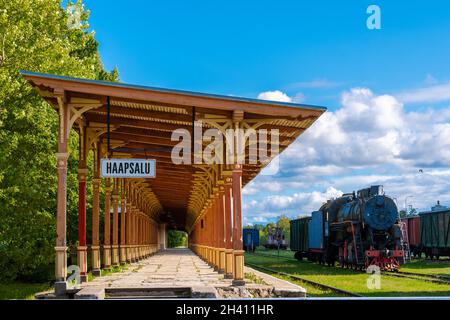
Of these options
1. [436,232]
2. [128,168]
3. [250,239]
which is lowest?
[250,239]

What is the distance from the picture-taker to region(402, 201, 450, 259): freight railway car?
134 ft

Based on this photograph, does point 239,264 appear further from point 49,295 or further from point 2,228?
point 2,228

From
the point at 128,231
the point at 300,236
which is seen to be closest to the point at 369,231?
the point at 128,231

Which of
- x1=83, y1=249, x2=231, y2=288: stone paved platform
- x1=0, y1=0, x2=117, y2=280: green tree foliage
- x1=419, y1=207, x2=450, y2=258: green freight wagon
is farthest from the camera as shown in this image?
x1=419, y1=207, x2=450, y2=258: green freight wagon

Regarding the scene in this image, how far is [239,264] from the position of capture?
49.3 ft

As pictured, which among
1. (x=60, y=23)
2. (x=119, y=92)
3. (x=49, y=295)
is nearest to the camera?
(x=49, y=295)

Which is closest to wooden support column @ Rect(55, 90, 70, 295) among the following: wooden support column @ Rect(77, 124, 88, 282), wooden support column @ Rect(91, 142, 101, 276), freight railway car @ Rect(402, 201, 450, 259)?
wooden support column @ Rect(77, 124, 88, 282)

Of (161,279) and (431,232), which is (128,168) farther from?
(431,232)

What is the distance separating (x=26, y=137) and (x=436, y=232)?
93.5 ft

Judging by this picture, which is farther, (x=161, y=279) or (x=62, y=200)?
(x=161, y=279)

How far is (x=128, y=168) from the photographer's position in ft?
48.0

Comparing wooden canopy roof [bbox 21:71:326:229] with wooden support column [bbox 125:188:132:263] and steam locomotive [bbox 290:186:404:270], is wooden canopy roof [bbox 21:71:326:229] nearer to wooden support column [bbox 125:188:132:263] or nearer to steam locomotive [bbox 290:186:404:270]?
steam locomotive [bbox 290:186:404:270]
